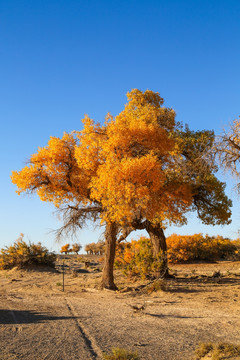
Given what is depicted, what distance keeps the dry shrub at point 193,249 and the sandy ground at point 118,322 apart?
11589 millimetres

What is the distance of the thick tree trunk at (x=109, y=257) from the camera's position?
15586 millimetres

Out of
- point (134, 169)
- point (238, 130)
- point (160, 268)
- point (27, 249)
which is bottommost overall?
point (160, 268)

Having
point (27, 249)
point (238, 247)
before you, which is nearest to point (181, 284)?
point (27, 249)

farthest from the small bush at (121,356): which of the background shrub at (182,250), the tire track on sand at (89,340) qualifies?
the background shrub at (182,250)

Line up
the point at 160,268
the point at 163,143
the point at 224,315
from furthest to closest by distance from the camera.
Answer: the point at 160,268, the point at 163,143, the point at 224,315

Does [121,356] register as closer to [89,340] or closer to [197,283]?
[89,340]

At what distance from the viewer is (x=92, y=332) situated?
7.21 metres

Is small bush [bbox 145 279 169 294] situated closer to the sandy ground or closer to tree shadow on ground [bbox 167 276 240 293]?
the sandy ground

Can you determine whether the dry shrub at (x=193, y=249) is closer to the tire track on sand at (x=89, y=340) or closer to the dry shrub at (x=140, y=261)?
→ the dry shrub at (x=140, y=261)

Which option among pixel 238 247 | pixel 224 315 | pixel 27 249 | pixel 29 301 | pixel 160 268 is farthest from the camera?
pixel 238 247

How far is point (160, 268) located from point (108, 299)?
5.54 m

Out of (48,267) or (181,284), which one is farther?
(48,267)

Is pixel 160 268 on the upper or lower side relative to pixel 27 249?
lower

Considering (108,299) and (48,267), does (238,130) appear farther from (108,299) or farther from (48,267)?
(48,267)
